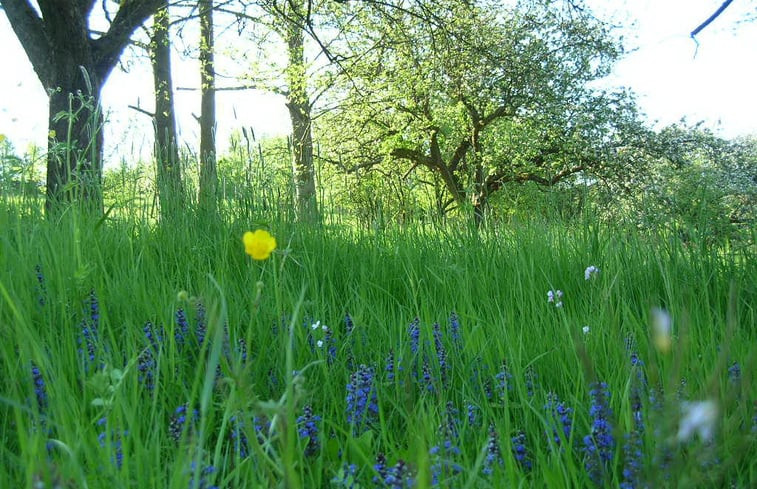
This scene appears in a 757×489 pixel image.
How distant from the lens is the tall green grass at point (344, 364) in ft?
3.20

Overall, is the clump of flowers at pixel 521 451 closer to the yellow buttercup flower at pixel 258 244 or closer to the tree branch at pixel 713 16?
the yellow buttercup flower at pixel 258 244

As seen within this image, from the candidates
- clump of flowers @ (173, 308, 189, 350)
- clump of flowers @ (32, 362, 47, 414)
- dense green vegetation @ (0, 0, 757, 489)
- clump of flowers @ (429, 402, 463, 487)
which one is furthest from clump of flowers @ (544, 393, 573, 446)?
clump of flowers @ (32, 362, 47, 414)

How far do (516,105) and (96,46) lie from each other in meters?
9.98

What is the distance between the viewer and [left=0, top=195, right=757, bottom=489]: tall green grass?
0.97 metres

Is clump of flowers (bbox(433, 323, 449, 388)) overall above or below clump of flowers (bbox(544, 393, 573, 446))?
above

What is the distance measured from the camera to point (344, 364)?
1757 mm

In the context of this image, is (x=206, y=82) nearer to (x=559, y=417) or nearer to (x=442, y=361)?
(x=442, y=361)

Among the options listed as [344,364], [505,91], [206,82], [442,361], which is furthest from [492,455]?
[206,82]

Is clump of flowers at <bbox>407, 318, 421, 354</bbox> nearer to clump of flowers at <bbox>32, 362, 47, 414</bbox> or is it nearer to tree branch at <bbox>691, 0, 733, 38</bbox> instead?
clump of flowers at <bbox>32, 362, 47, 414</bbox>

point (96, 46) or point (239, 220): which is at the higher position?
point (96, 46)

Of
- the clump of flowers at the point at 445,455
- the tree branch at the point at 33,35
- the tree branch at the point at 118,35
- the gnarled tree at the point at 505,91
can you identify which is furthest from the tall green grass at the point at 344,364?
the gnarled tree at the point at 505,91

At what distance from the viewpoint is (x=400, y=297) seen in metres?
2.69

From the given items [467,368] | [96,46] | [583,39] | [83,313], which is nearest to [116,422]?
[83,313]

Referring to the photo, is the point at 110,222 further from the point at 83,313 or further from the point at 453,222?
the point at 453,222
